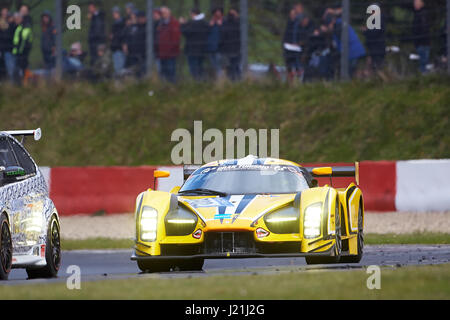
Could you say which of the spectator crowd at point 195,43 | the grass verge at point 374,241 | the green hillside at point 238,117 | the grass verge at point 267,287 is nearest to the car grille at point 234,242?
the grass verge at point 267,287

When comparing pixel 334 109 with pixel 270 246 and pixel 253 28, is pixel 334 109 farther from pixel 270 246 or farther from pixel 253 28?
pixel 270 246

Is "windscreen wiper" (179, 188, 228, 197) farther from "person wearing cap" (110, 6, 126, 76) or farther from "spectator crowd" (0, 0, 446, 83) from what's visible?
"person wearing cap" (110, 6, 126, 76)

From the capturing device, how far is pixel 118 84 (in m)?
27.8

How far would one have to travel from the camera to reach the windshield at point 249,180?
11.8 meters

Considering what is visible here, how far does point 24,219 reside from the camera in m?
10.7

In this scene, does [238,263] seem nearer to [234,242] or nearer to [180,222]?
[180,222]

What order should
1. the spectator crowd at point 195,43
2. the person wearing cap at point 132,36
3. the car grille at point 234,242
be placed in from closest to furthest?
the car grille at point 234,242
the spectator crowd at point 195,43
the person wearing cap at point 132,36

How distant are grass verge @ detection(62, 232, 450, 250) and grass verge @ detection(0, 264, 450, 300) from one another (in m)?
6.31

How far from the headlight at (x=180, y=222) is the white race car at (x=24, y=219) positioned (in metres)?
1.22

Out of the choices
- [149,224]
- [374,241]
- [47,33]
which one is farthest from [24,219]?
[47,33]

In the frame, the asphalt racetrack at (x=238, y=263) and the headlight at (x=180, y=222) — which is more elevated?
the headlight at (x=180, y=222)

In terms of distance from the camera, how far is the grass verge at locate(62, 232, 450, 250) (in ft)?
52.5

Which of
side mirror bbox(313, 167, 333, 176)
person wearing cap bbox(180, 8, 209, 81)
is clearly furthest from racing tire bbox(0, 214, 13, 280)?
person wearing cap bbox(180, 8, 209, 81)

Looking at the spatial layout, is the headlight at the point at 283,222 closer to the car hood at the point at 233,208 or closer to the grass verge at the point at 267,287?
the car hood at the point at 233,208
